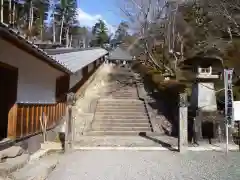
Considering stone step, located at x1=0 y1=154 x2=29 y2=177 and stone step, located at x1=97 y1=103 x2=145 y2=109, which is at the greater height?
stone step, located at x1=97 y1=103 x2=145 y2=109

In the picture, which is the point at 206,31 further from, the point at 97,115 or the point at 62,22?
the point at 62,22

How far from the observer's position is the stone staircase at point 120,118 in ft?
42.0

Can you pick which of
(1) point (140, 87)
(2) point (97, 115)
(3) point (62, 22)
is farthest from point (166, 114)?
(3) point (62, 22)

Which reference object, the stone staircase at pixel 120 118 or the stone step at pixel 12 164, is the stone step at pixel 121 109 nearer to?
the stone staircase at pixel 120 118

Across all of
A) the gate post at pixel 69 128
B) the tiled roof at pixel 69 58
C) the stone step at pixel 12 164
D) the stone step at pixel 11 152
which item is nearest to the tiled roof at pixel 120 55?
the tiled roof at pixel 69 58

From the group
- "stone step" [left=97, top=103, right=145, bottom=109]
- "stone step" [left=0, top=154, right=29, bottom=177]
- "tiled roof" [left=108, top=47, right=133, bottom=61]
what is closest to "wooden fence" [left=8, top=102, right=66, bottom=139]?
"stone step" [left=0, top=154, right=29, bottom=177]

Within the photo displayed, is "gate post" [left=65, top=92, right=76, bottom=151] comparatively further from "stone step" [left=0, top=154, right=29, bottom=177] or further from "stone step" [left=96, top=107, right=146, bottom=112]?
"stone step" [left=96, top=107, right=146, bottom=112]

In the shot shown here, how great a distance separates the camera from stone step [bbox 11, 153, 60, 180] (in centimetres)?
542

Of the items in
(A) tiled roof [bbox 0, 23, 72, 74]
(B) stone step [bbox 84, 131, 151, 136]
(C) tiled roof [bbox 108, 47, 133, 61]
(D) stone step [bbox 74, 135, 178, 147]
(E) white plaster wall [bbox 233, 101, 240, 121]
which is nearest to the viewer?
(A) tiled roof [bbox 0, 23, 72, 74]

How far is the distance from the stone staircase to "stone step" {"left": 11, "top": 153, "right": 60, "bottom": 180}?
524 centimetres

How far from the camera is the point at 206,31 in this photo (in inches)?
752

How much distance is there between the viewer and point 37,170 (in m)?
6.00

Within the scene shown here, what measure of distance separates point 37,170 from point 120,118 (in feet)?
27.4

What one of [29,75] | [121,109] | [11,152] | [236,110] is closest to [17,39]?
[11,152]
